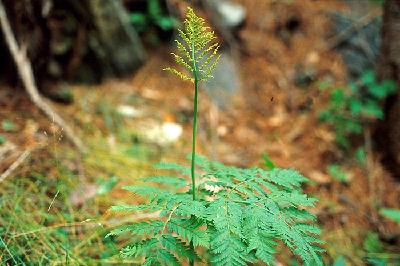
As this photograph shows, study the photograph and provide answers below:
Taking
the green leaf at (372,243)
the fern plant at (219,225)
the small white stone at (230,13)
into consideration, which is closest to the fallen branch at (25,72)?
the fern plant at (219,225)

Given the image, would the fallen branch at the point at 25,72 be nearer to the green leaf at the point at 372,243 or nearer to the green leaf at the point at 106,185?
the green leaf at the point at 106,185

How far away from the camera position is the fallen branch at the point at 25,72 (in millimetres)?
2721

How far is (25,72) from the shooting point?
2836mm

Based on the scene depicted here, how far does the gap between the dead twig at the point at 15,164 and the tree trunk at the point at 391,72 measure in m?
2.86

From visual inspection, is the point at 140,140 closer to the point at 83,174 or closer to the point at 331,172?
the point at 83,174

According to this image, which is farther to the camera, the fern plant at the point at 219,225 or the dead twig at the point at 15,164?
the dead twig at the point at 15,164

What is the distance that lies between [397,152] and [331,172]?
Result: 0.60 m

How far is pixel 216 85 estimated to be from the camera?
3971 millimetres

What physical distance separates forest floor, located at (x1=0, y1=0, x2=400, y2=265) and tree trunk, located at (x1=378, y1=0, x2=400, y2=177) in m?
0.14

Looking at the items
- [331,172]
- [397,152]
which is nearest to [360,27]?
[397,152]

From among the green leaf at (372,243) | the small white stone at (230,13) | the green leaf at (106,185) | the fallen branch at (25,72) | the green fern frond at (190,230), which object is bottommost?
the green leaf at (372,243)

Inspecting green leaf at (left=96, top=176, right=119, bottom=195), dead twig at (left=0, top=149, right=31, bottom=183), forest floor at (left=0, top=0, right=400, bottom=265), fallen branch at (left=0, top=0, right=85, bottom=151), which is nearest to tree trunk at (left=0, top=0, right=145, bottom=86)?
fallen branch at (left=0, top=0, right=85, bottom=151)

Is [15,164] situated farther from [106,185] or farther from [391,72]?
[391,72]

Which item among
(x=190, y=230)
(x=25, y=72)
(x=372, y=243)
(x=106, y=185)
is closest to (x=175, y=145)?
(x=106, y=185)
